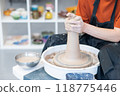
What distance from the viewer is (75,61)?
Answer: 1426 mm

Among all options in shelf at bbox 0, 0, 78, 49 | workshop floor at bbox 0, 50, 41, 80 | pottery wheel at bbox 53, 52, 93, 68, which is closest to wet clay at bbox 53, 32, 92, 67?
pottery wheel at bbox 53, 52, 93, 68

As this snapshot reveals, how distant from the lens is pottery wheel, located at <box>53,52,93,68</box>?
1.39 m

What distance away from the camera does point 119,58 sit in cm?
129

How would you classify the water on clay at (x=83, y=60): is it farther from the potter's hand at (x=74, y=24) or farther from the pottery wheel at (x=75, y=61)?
the potter's hand at (x=74, y=24)

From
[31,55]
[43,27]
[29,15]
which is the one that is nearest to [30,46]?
[29,15]

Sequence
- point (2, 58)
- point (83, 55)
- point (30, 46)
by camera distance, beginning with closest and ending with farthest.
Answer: point (83, 55)
point (2, 58)
point (30, 46)

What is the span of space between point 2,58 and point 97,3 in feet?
4.89

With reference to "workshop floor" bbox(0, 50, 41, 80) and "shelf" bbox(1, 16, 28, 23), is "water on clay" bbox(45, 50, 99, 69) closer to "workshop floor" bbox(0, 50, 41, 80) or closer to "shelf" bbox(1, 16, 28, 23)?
"workshop floor" bbox(0, 50, 41, 80)

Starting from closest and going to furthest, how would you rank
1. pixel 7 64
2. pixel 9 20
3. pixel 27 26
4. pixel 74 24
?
pixel 74 24 < pixel 7 64 < pixel 9 20 < pixel 27 26

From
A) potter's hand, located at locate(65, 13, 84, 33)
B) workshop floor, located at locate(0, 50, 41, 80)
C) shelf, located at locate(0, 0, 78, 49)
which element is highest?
potter's hand, located at locate(65, 13, 84, 33)

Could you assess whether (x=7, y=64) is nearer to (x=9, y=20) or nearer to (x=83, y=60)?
(x=9, y=20)

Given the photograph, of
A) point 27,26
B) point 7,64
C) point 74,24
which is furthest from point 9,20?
point 74,24

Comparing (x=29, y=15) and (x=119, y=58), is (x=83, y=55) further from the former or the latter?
(x=29, y=15)

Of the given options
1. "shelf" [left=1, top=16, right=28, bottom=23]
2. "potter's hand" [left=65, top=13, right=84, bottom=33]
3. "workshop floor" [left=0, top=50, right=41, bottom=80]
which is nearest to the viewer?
"potter's hand" [left=65, top=13, right=84, bottom=33]
